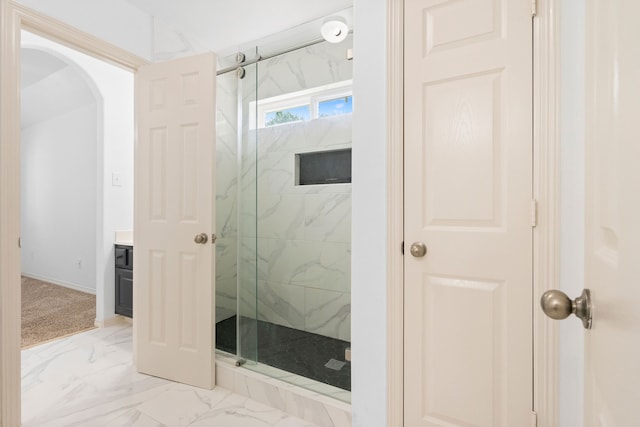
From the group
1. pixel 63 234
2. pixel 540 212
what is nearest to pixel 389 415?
pixel 540 212

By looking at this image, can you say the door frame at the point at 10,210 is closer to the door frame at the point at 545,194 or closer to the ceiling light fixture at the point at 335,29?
the ceiling light fixture at the point at 335,29

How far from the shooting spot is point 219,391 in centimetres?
203

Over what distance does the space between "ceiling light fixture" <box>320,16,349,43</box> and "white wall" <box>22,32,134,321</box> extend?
237cm

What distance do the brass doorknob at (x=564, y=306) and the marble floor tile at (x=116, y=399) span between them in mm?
1629

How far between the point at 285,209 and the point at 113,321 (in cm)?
205

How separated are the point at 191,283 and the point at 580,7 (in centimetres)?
231

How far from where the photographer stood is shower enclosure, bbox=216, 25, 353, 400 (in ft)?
7.59

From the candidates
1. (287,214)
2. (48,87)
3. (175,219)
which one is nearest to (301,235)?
(287,214)

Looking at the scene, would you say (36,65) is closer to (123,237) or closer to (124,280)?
(123,237)

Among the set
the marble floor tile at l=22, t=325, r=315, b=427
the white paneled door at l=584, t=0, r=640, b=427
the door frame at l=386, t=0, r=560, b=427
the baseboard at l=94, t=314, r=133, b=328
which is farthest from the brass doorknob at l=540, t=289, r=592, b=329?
the baseboard at l=94, t=314, r=133, b=328

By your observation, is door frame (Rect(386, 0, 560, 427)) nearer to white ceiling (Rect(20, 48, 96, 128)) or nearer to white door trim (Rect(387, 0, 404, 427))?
white door trim (Rect(387, 0, 404, 427))

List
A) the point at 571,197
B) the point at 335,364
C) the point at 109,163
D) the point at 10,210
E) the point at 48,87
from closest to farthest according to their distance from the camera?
1. the point at 571,197
2. the point at 10,210
3. the point at 335,364
4. the point at 109,163
5. the point at 48,87

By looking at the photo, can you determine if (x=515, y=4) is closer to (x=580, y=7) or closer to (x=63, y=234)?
(x=580, y=7)

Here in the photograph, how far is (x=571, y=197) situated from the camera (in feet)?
3.80
